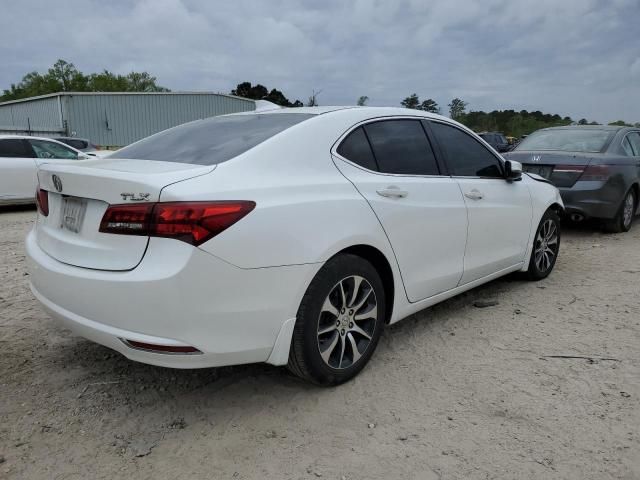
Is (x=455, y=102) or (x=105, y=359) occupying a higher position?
(x=455, y=102)

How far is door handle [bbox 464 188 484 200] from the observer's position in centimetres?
375

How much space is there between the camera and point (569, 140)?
7.57 meters

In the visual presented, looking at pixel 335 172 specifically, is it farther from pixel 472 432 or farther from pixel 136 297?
pixel 472 432

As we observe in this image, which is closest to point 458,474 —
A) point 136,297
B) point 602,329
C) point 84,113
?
point 136,297

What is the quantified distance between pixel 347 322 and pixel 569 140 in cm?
615

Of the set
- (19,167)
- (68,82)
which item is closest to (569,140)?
(19,167)

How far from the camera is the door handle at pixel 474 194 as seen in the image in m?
3.75

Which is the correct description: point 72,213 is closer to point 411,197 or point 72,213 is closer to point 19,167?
point 411,197

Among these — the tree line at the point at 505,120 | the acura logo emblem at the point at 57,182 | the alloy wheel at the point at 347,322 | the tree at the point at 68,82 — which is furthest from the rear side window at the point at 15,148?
the tree at the point at 68,82

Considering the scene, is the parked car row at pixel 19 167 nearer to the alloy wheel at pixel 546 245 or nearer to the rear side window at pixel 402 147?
the rear side window at pixel 402 147

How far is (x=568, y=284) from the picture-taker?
4.96m

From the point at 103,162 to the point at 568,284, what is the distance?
13.9 ft

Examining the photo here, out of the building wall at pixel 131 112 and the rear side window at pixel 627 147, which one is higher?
the building wall at pixel 131 112

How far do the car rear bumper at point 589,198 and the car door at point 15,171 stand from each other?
356 inches
